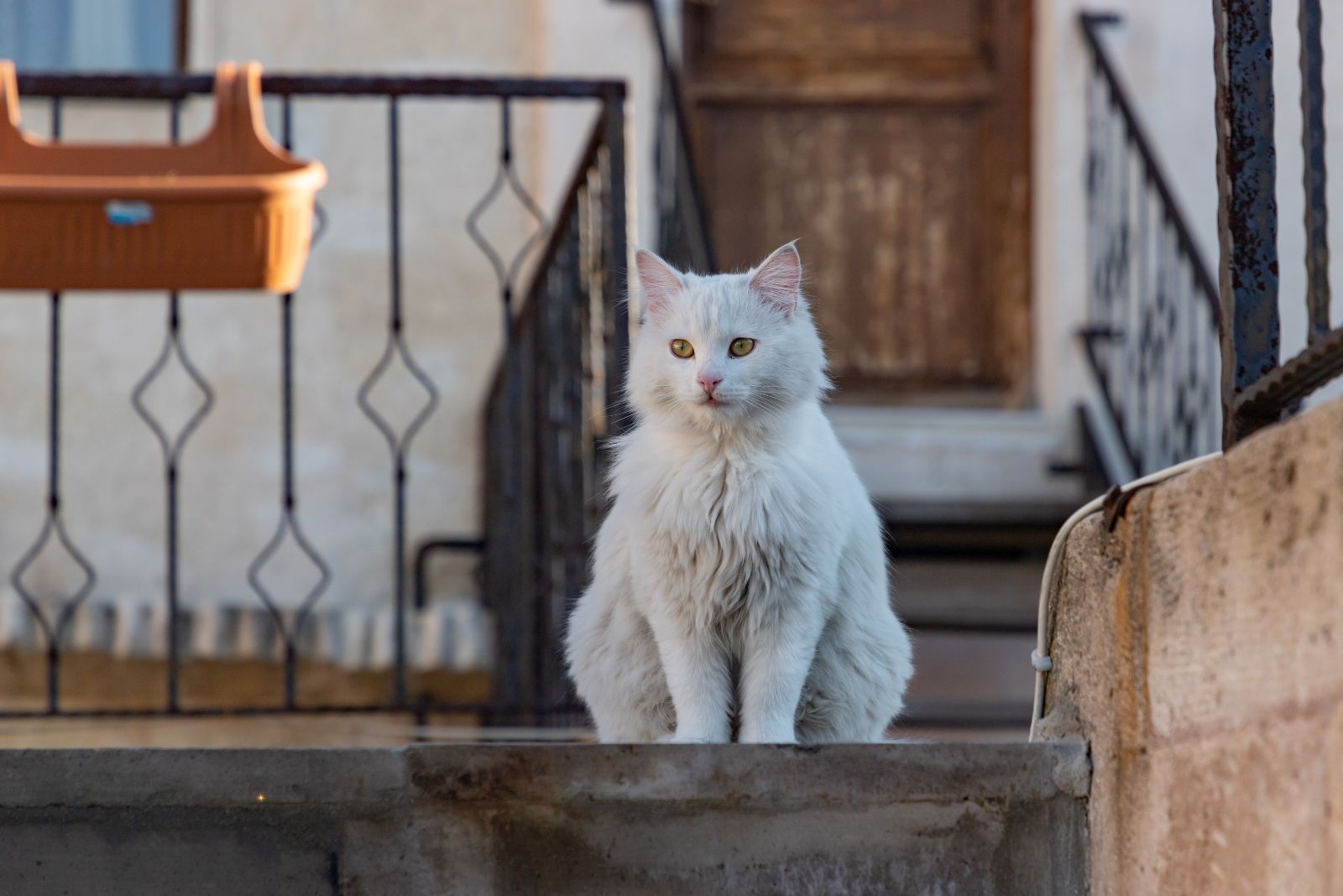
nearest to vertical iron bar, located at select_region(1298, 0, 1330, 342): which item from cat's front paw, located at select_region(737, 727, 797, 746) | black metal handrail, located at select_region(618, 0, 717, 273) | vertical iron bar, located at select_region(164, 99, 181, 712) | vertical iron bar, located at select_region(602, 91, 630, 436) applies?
cat's front paw, located at select_region(737, 727, 797, 746)

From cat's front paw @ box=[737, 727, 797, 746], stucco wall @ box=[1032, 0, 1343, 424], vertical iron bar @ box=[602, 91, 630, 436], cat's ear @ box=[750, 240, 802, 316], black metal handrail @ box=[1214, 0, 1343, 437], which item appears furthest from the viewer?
stucco wall @ box=[1032, 0, 1343, 424]

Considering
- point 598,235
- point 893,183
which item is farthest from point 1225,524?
point 893,183

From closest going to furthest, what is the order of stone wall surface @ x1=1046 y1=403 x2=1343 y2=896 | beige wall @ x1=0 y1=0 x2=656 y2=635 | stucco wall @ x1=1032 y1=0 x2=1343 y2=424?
stone wall surface @ x1=1046 y1=403 x2=1343 y2=896
stucco wall @ x1=1032 y1=0 x2=1343 y2=424
beige wall @ x1=0 y1=0 x2=656 y2=635

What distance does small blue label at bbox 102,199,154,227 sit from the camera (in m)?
2.70

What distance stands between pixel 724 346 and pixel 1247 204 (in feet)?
2.65

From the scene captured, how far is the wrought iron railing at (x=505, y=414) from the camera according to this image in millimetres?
3084

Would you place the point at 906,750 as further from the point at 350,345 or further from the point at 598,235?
the point at 350,345

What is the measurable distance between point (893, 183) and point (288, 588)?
237 centimetres

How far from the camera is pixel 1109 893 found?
5.73ft

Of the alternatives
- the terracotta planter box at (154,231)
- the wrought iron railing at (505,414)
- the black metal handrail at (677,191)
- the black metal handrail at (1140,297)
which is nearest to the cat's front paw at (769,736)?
the wrought iron railing at (505,414)

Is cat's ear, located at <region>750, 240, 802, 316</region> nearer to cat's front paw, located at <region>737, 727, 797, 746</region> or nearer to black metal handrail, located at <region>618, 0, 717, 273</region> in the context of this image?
cat's front paw, located at <region>737, 727, 797, 746</region>

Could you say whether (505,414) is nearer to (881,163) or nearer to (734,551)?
(881,163)

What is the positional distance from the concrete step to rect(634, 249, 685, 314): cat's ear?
78 centimetres

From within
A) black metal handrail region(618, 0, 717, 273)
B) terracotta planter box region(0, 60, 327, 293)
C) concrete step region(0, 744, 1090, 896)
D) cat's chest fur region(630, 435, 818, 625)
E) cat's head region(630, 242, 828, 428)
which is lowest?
concrete step region(0, 744, 1090, 896)
